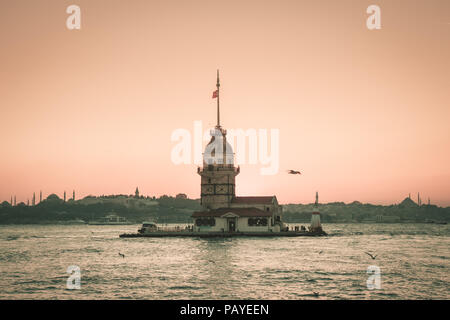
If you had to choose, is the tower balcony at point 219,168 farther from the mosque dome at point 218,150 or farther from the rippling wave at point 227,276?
the rippling wave at point 227,276

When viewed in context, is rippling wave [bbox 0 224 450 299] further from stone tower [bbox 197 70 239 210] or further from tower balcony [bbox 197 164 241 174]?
tower balcony [bbox 197 164 241 174]

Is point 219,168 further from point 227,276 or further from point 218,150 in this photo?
point 227,276

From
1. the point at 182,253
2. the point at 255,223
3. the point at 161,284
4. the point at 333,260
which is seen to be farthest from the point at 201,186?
the point at 161,284

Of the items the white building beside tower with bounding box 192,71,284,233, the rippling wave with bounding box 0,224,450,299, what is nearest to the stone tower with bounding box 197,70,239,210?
the white building beside tower with bounding box 192,71,284,233

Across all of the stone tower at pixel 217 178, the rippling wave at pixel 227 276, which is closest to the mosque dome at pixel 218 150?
the stone tower at pixel 217 178

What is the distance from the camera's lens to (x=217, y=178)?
9262 cm

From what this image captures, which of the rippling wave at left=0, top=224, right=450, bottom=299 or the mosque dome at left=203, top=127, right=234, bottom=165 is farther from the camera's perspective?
the mosque dome at left=203, top=127, right=234, bottom=165

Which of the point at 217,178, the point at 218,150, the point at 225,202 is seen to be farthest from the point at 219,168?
the point at 225,202

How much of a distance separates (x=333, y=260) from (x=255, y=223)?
35117 millimetres

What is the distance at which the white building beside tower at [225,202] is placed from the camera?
283 ft

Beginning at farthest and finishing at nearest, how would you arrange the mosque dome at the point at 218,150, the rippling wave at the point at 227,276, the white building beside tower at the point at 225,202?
1. the mosque dome at the point at 218,150
2. the white building beside tower at the point at 225,202
3. the rippling wave at the point at 227,276

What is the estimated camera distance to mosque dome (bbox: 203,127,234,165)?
307 feet

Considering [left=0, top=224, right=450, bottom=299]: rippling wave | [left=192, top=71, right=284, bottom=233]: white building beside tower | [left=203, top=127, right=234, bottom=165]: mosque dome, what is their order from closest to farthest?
1. [left=0, top=224, right=450, bottom=299]: rippling wave
2. [left=192, top=71, right=284, bottom=233]: white building beside tower
3. [left=203, top=127, right=234, bottom=165]: mosque dome
